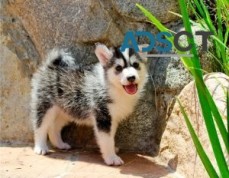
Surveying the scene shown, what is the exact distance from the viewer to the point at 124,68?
3.59 metres

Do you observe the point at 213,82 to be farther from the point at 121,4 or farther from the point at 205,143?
the point at 121,4

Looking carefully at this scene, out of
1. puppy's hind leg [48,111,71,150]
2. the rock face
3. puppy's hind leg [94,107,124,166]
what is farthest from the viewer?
puppy's hind leg [48,111,71,150]

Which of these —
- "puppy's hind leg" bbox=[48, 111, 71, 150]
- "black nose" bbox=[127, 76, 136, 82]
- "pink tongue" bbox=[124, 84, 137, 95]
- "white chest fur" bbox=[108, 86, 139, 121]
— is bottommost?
"puppy's hind leg" bbox=[48, 111, 71, 150]

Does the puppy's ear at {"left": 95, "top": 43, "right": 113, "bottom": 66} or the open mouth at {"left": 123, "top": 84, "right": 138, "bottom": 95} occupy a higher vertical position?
the puppy's ear at {"left": 95, "top": 43, "right": 113, "bottom": 66}

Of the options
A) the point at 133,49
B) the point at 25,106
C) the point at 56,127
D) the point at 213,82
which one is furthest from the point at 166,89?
the point at 25,106

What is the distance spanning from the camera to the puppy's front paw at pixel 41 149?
4.07m

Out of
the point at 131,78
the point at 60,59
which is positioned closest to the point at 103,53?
the point at 131,78

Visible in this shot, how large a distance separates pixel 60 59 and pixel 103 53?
19.9 inches

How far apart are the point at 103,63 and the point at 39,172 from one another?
91cm

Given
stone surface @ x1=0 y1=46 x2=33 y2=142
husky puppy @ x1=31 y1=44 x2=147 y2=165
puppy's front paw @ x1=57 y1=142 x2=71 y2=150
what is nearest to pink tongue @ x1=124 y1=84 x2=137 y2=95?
husky puppy @ x1=31 y1=44 x2=147 y2=165

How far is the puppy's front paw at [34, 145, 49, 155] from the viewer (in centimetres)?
407

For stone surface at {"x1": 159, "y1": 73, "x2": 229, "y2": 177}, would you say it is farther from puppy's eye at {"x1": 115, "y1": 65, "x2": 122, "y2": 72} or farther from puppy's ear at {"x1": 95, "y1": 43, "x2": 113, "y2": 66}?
puppy's ear at {"x1": 95, "y1": 43, "x2": 113, "y2": 66}

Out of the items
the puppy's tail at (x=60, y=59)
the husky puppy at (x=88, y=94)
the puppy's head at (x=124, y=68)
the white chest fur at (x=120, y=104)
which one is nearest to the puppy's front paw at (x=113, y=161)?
the husky puppy at (x=88, y=94)

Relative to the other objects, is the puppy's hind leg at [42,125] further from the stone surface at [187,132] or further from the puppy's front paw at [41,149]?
the stone surface at [187,132]
